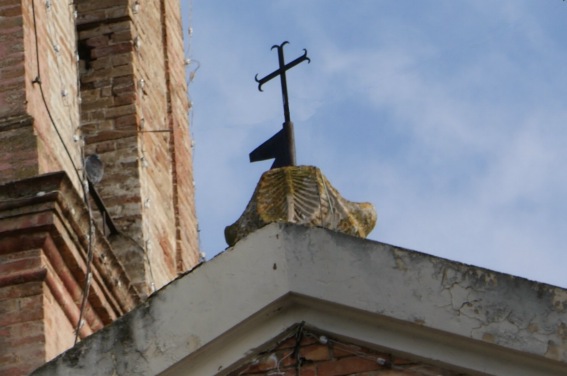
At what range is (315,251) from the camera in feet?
26.7

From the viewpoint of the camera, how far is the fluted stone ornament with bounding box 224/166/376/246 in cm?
894

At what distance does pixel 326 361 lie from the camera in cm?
810

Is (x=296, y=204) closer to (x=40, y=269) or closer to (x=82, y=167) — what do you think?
(x=40, y=269)

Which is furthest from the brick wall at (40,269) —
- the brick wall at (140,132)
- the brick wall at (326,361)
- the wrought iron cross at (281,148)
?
the brick wall at (326,361)

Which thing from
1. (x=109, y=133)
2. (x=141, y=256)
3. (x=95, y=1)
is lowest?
(x=141, y=256)

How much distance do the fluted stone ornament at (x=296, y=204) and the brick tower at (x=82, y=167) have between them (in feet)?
12.4

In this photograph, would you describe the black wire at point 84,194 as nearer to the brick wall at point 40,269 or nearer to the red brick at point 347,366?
the brick wall at point 40,269

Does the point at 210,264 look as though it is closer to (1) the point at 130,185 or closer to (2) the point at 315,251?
(2) the point at 315,251

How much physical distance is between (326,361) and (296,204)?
1.06 metres

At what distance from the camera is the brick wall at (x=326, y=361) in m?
8.05

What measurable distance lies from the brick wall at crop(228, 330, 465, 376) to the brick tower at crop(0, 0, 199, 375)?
15.2ft

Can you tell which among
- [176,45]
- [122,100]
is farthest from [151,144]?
[176,45]

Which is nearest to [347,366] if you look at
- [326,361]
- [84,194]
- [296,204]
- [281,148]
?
[326,361]

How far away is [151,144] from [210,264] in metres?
9.08
